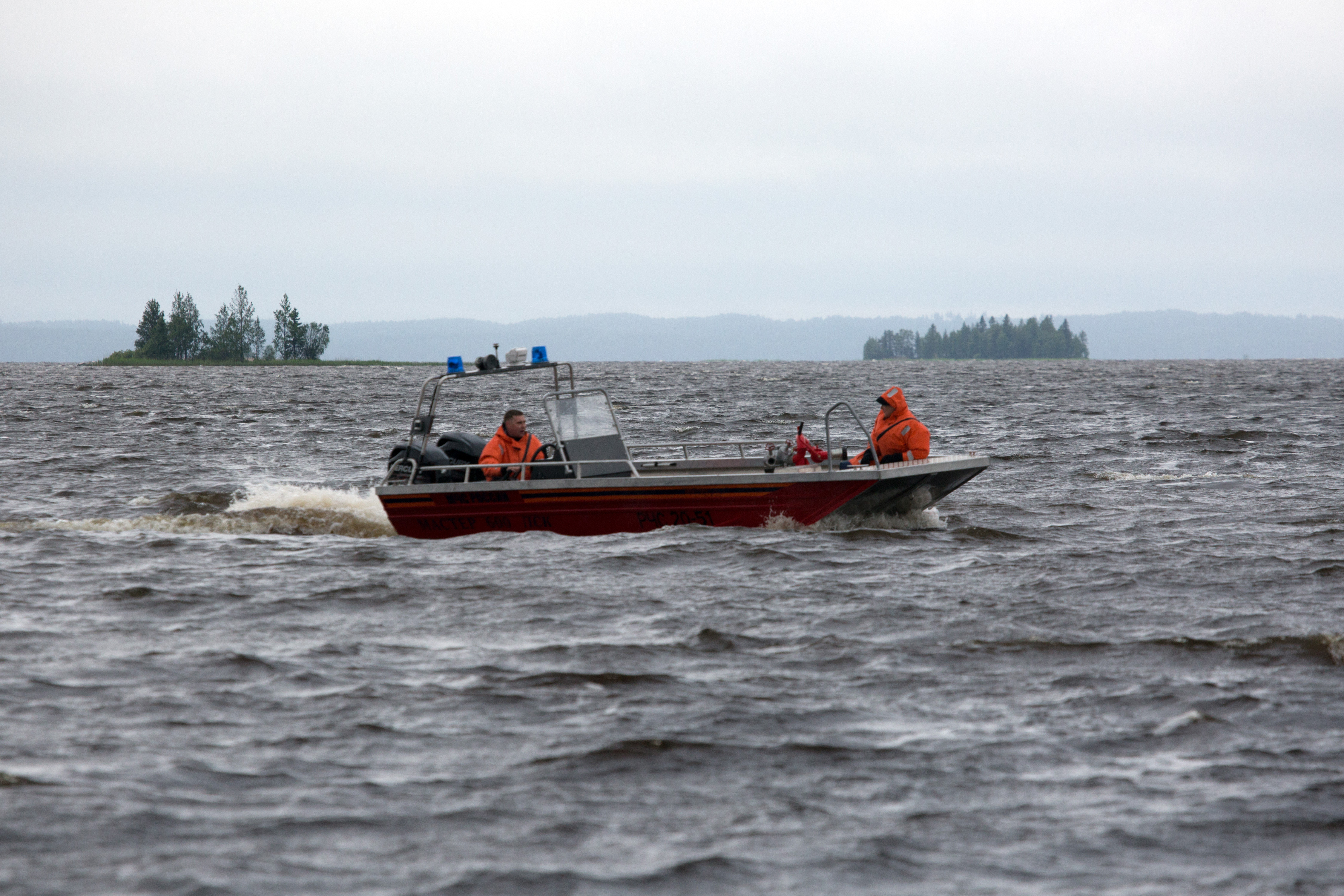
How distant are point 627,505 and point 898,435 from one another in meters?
3.46

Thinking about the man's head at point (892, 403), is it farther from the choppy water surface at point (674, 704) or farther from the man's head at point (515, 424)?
the man's head at point (515, 424)

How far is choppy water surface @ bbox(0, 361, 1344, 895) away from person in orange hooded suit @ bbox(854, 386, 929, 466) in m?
0.86

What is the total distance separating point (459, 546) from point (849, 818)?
27.7ft

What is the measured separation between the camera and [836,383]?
81500 millimetres

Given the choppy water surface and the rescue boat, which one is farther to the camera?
the rescue boat

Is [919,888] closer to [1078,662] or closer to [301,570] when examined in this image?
[1078,662]

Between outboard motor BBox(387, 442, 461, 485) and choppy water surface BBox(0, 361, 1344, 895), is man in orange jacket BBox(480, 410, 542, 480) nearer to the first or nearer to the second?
outboard motor BBox(387, 442, 461, 485)

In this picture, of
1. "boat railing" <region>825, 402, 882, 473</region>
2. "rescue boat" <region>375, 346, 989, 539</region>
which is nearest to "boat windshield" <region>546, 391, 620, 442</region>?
"rescue boat" <region>375, 346, 989, 539</region>

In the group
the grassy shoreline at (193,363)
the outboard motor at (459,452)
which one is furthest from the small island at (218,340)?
the outboard motor at (459,452)

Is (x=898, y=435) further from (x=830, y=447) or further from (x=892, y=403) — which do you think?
(x=830, y=447)

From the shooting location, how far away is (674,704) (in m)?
7.92

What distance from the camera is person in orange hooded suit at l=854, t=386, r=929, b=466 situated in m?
14.9

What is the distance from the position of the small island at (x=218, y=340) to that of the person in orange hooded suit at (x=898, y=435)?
16254 cm

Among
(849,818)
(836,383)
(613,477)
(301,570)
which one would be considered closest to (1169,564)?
(613,477)
